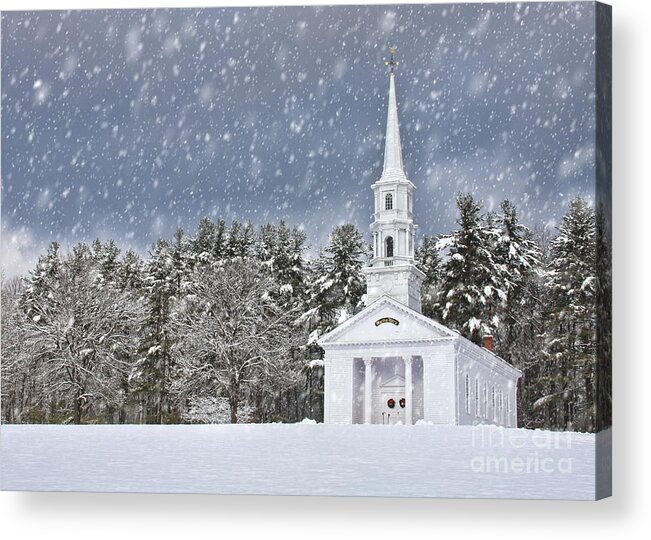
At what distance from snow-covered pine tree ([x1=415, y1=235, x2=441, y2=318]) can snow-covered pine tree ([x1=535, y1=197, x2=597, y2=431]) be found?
4.16 metres

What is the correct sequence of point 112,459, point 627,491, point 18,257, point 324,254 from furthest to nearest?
point 324,254 < point 18,257 < point 112,459 < point 627,491

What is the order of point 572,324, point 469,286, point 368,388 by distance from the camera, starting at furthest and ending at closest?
point 469,286
point 368,388
point 572,324

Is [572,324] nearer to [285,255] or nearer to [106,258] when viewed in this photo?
[285,255]

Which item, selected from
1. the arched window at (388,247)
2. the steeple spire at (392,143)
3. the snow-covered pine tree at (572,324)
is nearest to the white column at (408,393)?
the snow-covered pine tree at (572,324)

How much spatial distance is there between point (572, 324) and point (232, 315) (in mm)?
11961

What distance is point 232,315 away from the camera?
37531 millimetres

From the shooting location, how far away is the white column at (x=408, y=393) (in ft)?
105

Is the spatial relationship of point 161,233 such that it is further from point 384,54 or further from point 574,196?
point 574,196

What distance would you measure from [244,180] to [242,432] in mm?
6591

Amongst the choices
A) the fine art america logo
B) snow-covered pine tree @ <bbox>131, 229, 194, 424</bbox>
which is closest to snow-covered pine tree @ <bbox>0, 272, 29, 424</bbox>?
snow-covered pine tree @ <bbox>131, 229, 194, 424</bbox>

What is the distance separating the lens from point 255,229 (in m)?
33.9

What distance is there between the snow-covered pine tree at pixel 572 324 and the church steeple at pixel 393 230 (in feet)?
14.5

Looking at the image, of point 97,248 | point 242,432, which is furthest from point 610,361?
point 97,248

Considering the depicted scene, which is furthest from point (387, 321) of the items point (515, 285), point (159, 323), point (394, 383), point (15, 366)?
point (15, 366)
